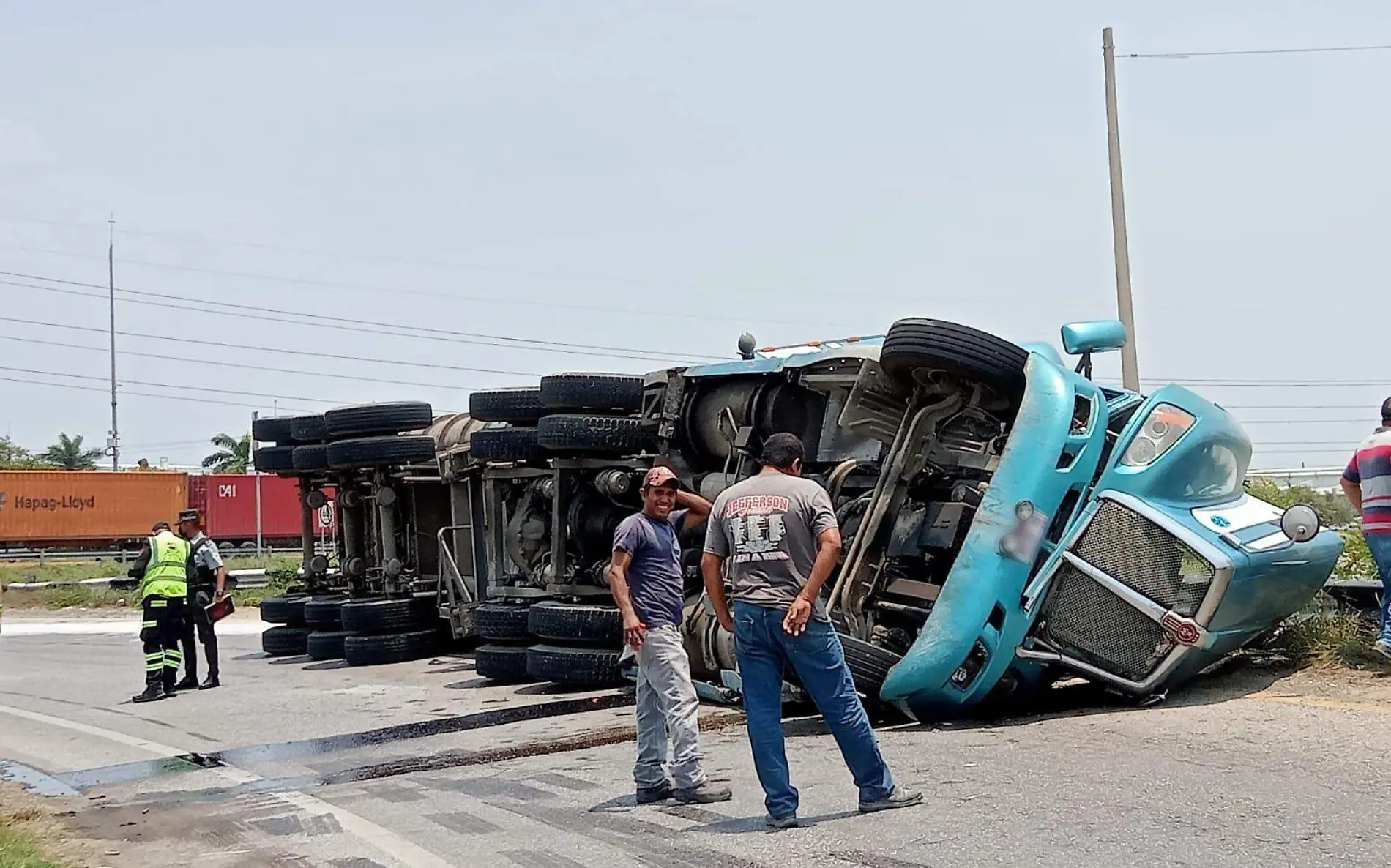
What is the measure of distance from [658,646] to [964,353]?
8.53 ft

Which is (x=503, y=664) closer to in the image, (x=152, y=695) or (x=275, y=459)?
(x=152, y=695)

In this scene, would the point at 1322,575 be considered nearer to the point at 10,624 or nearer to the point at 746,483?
the point at 746,483

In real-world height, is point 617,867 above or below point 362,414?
below

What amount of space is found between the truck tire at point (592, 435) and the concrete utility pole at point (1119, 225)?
20.5ft

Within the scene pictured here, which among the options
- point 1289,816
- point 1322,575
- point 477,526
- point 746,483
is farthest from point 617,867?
point 477,526

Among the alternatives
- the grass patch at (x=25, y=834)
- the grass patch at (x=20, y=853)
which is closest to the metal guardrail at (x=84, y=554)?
the grass patch at (x=25, y=834)

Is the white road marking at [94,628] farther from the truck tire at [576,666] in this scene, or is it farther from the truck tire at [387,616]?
the truck tire at [576,666]

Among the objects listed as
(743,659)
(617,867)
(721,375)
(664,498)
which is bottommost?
(617,867)

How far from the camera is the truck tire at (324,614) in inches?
595

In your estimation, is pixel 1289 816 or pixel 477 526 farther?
pixel 477 526

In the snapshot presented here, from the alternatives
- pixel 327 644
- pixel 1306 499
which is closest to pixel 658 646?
pixel 327 644

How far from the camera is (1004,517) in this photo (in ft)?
25.5

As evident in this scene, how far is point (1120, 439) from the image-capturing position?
314 inches

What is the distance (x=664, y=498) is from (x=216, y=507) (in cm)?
4862
